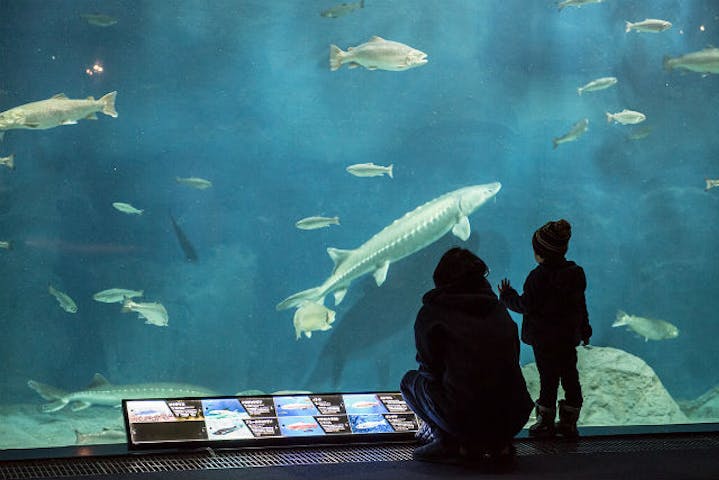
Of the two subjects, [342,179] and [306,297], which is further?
[342,179]

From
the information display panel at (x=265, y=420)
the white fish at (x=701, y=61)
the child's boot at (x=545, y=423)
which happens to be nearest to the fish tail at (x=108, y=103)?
the information display panel at (x=265, y=420)

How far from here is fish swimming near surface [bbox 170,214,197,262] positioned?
12.1 m

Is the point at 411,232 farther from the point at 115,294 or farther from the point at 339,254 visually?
the point at 115,294

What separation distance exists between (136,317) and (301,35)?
615cm

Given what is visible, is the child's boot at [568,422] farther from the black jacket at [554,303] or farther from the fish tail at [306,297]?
the fish tail at [306,297]

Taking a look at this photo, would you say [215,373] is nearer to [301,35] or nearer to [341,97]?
[341,97]

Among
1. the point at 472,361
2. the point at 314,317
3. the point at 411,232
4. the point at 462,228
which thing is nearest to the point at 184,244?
the point at 314,317

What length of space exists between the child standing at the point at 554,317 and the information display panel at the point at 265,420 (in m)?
0.91

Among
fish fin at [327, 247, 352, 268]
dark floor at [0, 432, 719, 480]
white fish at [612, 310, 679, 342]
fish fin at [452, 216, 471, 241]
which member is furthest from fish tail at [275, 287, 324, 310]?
dark floor at [0, 432, 719, 480]

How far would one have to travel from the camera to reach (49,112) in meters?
6.95

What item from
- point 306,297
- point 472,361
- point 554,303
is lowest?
point 306,297

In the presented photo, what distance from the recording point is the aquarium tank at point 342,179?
1169 centimetres

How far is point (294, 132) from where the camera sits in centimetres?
1287

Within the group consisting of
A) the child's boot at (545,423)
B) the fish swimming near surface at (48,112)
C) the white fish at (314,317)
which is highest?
the fish swimming near surface at (48,112)
